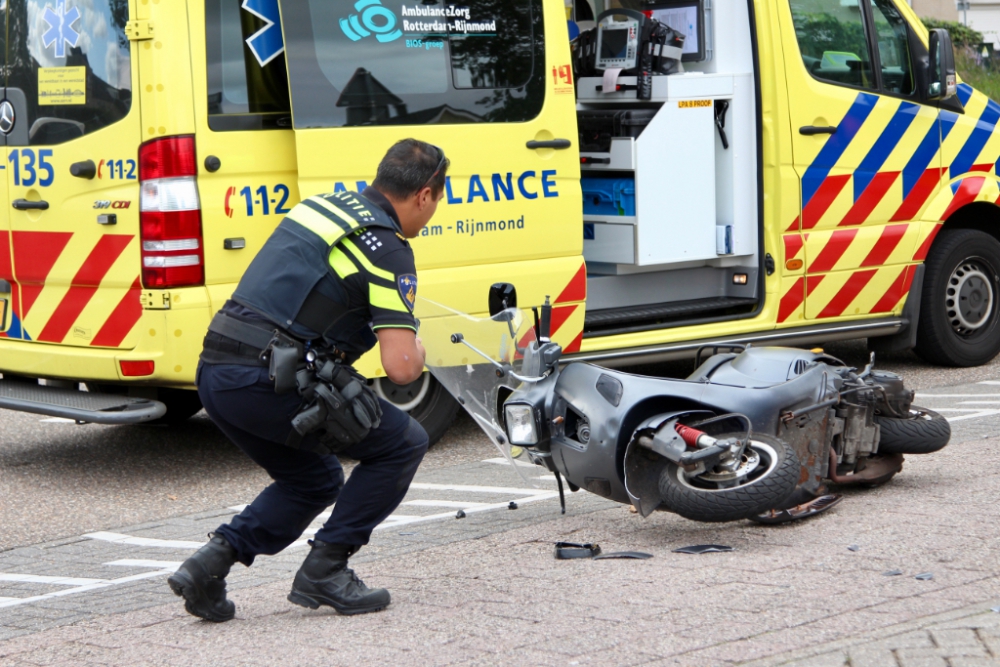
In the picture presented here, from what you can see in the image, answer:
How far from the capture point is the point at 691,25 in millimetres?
7699

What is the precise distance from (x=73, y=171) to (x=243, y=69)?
85 centimetres

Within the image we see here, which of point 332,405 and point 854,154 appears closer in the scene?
point 332,405

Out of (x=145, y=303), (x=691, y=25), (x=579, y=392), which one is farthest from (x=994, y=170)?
(x=145, y=303)

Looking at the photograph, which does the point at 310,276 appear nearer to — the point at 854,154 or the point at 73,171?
the point at 73,171

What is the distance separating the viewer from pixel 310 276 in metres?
4.00

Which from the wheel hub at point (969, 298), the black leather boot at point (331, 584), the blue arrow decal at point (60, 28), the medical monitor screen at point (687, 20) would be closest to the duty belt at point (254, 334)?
the black leather boot at point (331, 584)

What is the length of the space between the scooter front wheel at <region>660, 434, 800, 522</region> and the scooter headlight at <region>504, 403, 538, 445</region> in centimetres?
50

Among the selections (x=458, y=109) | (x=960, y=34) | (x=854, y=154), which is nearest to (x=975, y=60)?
(x=960, y=34)

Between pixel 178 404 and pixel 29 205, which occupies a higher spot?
pixel 29 205

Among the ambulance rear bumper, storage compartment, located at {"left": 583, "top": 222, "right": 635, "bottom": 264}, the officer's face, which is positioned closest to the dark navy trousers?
the officer's face

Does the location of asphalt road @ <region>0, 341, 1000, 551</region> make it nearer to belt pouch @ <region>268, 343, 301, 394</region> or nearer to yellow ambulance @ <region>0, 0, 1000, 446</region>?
yellow ambulance @ <region>0, 0, 1000, 446</region>

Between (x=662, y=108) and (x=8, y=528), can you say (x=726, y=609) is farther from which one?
(x=662, y=108)

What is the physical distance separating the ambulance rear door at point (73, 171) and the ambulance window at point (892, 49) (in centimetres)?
433

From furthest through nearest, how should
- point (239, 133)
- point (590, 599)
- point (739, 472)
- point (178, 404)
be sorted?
point (178, 404) < point (239, 133) < point (739, 472) < point (590, 599)
